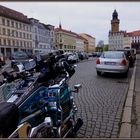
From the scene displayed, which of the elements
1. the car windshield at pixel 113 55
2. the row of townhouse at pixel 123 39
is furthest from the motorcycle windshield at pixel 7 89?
the row of townhouse at pixel 123 39

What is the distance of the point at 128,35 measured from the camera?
475 feet

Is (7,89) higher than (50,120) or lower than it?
higher

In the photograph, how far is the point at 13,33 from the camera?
231ft

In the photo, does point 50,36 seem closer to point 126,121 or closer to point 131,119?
point 131,119

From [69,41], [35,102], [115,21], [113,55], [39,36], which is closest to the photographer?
[35,102]

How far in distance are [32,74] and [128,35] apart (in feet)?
480

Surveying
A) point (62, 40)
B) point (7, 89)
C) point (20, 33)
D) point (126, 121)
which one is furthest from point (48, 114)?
point (62, 40)

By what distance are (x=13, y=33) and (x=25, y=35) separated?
768 cm

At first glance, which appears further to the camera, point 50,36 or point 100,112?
point 50,36

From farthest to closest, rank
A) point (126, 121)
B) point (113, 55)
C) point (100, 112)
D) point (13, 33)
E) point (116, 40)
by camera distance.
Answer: point (116, 40), point (13, 33), point (113, 55), point (100, 112), point (126, 121)

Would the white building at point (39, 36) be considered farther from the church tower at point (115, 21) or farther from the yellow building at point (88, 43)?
the yellow building at point (88, 43)

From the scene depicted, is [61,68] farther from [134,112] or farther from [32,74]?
[134,112]

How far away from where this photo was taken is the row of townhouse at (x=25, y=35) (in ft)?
216

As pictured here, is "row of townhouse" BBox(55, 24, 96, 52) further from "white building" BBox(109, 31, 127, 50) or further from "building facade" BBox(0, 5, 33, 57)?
"building facade" BBox(0, 5, 33, 57)
